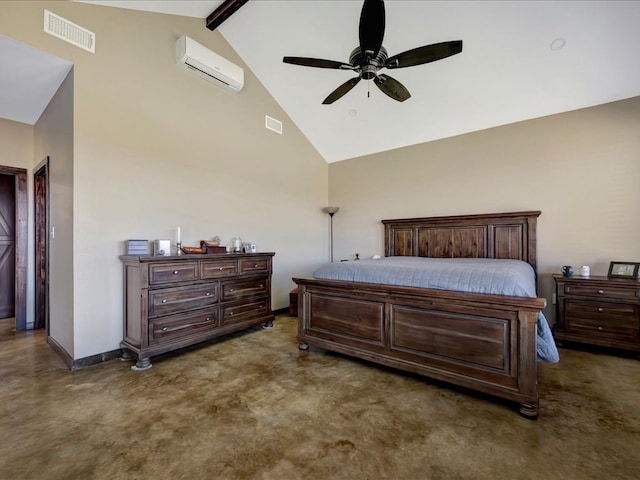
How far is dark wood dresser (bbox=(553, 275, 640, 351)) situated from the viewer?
3088 mm

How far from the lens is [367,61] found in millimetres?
2477

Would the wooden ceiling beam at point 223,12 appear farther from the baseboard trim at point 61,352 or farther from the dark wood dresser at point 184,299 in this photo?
the baseboard trim at point 61,352

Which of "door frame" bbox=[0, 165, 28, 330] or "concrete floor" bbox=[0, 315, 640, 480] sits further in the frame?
"door frame" bbox=[0, 165, 28, 330]

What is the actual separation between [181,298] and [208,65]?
291 cm

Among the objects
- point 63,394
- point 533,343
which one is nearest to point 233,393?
point 63,394

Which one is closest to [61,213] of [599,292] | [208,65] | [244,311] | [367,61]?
[244,311]

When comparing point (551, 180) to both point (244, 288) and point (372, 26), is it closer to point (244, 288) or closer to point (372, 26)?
point (372, 26)

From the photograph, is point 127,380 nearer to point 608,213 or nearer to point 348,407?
point 348,407

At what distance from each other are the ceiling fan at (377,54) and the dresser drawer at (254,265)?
7.74 ft

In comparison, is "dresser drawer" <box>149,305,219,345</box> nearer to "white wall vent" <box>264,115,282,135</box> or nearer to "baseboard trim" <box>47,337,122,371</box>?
"baseboard trim" <box>47,337,122,371</box>

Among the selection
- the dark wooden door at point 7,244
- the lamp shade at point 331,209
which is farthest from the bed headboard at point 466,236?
the dark wooden door at point 7,244

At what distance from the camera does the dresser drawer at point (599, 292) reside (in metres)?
3.08

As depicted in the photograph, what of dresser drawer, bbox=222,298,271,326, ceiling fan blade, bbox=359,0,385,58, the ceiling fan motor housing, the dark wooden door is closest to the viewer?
ceiling fan blade, bbox=359,0,385,58

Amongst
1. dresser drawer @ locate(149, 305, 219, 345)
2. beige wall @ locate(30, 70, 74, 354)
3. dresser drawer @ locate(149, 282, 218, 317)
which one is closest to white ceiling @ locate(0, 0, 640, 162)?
beige wall @ locate(30, 70, 74, 354)
